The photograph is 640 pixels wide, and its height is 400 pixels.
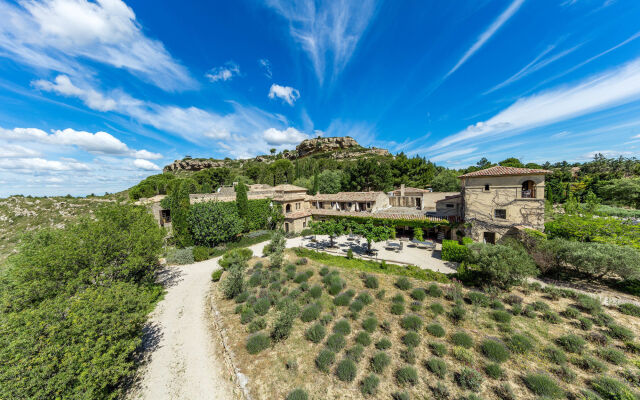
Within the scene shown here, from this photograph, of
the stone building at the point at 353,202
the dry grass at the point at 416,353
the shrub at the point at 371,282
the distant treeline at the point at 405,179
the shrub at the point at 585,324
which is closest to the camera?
the dry grass at the point at 416,353

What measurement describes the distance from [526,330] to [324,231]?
16.6 metres

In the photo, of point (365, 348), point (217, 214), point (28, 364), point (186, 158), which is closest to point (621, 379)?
point (365, 348)

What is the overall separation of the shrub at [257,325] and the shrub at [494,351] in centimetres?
969

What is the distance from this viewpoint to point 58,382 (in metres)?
5.18

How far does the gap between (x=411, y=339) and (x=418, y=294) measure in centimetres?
357

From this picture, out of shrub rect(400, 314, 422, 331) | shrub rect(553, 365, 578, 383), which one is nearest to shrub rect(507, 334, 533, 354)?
shrub rect(553, 365, 578, 383)

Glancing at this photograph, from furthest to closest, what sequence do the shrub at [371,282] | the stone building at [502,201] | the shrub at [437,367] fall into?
1. the stone building at [502,201]
2. the shrub at [371,282]
3. the shrub at [437,367]

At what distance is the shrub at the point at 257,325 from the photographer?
9.84 meters

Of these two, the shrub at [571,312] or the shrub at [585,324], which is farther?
the shrub at [571,312]

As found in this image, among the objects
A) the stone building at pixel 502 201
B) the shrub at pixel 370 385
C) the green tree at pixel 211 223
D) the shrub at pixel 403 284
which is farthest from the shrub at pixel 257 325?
the stone building at pixel 502 201

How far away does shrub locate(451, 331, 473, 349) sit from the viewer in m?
8.04

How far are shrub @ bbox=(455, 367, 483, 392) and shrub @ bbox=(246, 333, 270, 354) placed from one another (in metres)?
7.50

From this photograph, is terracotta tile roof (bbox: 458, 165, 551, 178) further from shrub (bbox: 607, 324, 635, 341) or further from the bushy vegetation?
the bushy vegetation

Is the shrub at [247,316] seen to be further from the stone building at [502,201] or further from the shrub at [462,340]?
the stone building at [502,201]
